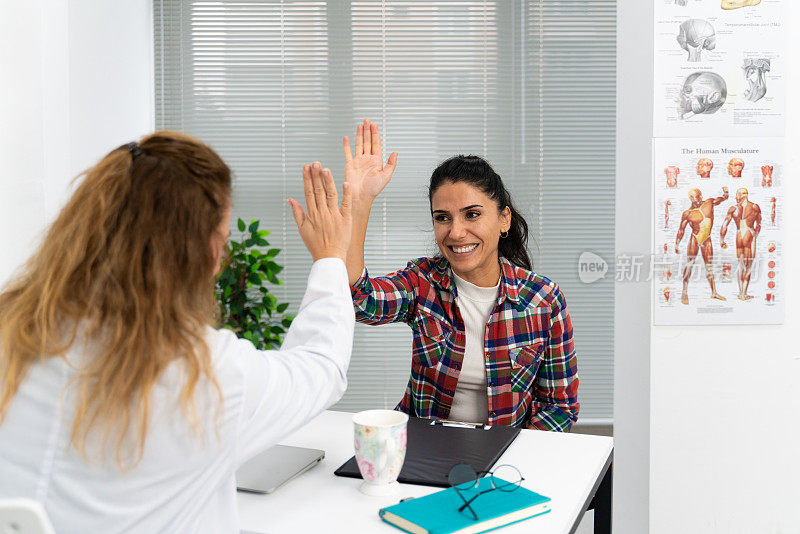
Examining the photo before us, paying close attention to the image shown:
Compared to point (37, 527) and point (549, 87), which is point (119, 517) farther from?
point (549, 87)

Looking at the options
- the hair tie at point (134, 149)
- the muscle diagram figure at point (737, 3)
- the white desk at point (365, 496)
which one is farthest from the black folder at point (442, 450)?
the muscle diagram figure at point (737, 3)

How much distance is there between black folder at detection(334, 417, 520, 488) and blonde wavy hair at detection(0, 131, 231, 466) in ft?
1.77

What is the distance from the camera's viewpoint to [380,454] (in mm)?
1155

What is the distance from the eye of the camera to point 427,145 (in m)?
3.53

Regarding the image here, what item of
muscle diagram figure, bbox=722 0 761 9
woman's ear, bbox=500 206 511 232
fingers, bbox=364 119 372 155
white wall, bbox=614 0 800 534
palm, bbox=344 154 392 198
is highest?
muscle diagram figure, bbox=722 0 761 9

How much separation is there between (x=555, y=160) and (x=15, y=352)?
302 cm

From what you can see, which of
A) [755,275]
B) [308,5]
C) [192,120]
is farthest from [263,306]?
[755,275]

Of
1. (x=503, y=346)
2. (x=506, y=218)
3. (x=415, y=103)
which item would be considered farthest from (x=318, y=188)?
(x=415, y=103)

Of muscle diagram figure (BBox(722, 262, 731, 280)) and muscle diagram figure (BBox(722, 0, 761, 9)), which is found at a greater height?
muscle diagram figure (BBox(722, 0, 761, 9))

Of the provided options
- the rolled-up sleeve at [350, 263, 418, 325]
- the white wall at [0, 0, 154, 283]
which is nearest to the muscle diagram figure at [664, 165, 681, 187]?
the rolled-up sleeve at [350, 263, 418, 325]

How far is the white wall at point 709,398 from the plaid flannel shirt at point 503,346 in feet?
1.55

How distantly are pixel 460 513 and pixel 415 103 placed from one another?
2734 millimetres

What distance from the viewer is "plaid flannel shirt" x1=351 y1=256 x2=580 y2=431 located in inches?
74.4

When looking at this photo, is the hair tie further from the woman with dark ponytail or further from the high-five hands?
the woman with dark ponytail
